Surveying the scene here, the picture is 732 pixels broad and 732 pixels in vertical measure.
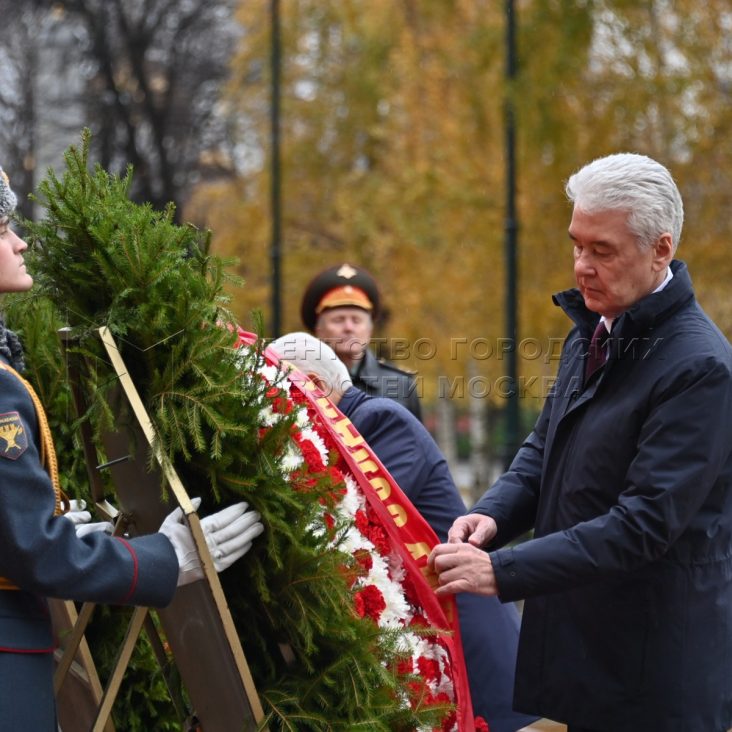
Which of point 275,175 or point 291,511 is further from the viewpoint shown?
point 275,175

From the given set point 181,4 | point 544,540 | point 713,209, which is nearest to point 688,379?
point 544,540

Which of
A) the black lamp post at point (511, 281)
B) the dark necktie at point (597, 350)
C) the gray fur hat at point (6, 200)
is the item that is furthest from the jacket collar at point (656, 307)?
the black lamp post at point (511, 281)

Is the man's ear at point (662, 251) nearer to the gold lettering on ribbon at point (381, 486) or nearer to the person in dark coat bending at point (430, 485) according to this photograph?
the gold lettering on ribbon at point (381, 486)

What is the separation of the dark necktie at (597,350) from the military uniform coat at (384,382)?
284 cm

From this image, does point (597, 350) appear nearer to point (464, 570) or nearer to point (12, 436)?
point (464, 570)

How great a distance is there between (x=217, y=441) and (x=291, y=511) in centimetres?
27

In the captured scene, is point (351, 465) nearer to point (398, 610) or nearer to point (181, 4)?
point (398, 610)

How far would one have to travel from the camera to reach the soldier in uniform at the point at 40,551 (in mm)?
2486

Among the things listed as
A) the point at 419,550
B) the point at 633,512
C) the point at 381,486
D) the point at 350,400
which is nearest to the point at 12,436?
the point at 381,486

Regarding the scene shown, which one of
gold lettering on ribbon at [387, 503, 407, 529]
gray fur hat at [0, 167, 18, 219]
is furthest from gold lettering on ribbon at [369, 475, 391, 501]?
gray fur hat at [0, 167, 18, 219]

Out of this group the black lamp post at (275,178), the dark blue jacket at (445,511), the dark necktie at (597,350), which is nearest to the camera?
the dark necktie at (597,350)

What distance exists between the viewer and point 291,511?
2814 mm

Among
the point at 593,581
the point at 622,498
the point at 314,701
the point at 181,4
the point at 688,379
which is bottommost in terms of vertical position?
the point at 314,701

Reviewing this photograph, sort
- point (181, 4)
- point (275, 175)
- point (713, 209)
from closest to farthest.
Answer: point (713, 209) → point (275, 175) → point (181, 4)
